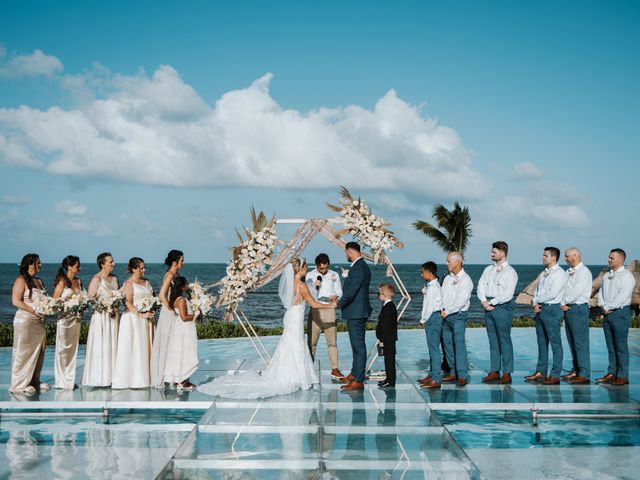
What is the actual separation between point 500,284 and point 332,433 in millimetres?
3812

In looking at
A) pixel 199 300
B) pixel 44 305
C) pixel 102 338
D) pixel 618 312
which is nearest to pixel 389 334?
pixel 199 300

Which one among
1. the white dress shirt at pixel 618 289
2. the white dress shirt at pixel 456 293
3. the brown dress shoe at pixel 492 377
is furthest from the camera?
the brown dress shoe at pixel 492 377

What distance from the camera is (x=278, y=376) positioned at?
9.11m

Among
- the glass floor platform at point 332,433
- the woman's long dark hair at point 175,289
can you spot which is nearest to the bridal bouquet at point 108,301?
the woman's long dark hair at point 175,289

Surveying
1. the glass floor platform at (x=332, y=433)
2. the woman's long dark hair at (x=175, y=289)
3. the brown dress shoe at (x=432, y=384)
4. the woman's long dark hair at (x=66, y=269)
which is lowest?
the glass floor platform at (x=332, y=433)

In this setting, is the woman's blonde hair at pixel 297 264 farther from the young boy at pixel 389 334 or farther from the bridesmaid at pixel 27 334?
the bridesmaid at pixel 27 334

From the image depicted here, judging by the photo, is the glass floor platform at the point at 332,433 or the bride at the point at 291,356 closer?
the glass floor platform at the point at 332,433

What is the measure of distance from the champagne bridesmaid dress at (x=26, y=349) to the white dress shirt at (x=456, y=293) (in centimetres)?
579

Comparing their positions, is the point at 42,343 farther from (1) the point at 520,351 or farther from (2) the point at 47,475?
(1) the point at 520,351

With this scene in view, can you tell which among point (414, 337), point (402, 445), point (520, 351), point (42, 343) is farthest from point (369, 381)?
point (414, 337)

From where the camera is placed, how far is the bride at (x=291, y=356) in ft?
29.7

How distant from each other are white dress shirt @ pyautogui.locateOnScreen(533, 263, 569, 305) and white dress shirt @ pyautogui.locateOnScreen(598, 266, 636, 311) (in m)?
0.65

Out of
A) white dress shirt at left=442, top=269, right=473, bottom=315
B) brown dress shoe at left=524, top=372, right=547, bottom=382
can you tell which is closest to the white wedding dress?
white dress shirt at left=442, top=269, right=473, bottom=315

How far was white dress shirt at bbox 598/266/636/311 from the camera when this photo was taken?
9.20 m
